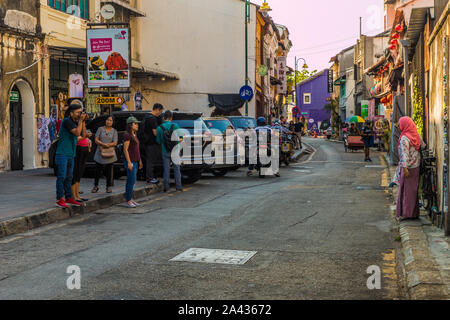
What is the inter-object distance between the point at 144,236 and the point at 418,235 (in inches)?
148

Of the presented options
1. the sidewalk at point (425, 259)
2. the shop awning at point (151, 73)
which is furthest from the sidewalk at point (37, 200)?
the shop awning at point (151, 73)

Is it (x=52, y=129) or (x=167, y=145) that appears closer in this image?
(x=167, y=145)

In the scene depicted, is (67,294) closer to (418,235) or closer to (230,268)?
(230,268)

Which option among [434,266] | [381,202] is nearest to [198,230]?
[434,266]

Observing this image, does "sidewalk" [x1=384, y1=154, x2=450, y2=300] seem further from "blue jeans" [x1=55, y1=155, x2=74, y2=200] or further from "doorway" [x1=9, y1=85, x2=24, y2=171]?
"doorway" [x1=9, y1=85, x2=24, y2=171]

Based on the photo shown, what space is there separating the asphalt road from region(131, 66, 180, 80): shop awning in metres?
15.7

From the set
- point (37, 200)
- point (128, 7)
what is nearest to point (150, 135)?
point (37, 200)

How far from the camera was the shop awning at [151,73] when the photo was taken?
27391 millimetres

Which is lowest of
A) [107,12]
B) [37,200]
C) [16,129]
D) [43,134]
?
[37,200]

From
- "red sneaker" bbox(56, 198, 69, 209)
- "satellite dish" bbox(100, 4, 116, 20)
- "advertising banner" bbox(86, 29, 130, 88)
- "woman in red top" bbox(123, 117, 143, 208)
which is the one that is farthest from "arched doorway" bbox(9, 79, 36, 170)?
"red sneaker" bbox(56, 198, 69, 209)

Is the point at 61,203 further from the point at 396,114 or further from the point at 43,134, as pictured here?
the point at 396,114

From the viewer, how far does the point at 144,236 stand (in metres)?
8.16

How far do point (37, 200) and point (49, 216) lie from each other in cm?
154

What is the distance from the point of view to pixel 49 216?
378 inches
